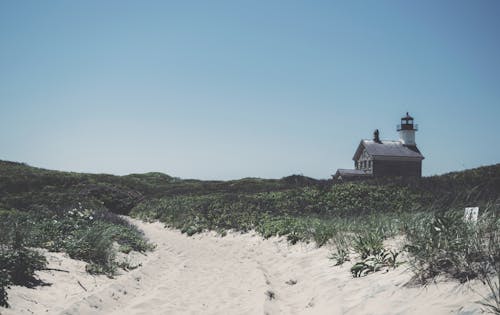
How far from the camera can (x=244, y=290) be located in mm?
7367

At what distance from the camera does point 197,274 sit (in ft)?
30.3

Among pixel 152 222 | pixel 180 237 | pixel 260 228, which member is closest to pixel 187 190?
pixel 152 222

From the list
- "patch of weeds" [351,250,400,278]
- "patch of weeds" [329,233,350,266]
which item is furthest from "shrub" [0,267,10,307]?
"patch of weeds" [329,233,350,266]

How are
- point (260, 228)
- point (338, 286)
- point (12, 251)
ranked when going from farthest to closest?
point (260, 228) < point (12, 251) < point (338, 286)

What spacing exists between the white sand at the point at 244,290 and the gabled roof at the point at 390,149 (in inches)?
1453

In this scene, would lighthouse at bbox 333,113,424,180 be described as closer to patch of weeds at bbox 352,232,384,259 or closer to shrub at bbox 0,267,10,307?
patch of weeds at bbox 352,232,384,259

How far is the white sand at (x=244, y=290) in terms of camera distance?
14.1 ft

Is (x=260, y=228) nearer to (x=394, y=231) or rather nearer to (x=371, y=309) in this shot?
(x=394, y=231)

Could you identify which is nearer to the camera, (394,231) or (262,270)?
(394,231)

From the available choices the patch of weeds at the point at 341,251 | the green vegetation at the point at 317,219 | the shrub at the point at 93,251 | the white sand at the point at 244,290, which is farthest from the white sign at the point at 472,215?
the shrub at the point at 93,251

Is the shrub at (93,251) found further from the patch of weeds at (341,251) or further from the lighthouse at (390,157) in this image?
the lighthouse at (390,157)

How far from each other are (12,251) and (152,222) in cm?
1765

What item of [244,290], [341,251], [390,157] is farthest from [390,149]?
[244,290]

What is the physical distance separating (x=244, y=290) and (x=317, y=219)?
6313mm
